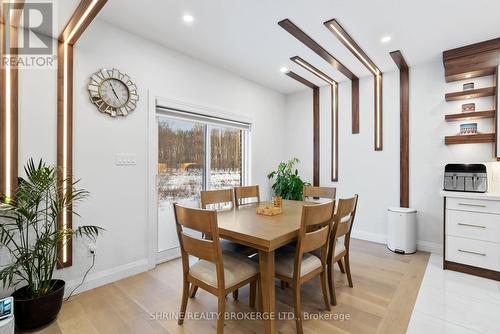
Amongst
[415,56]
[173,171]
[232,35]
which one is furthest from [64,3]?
[415,56]

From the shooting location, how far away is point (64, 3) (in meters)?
1.89

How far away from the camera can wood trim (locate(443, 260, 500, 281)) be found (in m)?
2.51

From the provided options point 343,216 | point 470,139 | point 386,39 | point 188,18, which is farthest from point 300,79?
Answer: point 343,216

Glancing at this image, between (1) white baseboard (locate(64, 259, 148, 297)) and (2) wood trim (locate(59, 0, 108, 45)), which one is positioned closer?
(2) wood trim (locate(59, 0, 108, 45))

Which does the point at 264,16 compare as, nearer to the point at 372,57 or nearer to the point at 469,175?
the point at 372,57

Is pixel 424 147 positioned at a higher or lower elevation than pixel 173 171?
higher

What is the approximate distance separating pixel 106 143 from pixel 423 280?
3.63 meters

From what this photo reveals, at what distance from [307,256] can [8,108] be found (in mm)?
2740

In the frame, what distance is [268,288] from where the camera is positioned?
1.58 m

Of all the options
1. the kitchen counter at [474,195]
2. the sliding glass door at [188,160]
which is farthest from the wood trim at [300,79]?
the kitchen counter at [474,195]

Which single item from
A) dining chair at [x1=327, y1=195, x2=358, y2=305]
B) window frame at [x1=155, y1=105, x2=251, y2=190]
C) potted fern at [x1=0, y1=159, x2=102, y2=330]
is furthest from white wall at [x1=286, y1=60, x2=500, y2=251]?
potted fern at [x1=0, y1=159, x2=102, y2=330]

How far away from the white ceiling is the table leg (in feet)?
7.12

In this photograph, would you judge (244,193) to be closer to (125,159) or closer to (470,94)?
(125,159)

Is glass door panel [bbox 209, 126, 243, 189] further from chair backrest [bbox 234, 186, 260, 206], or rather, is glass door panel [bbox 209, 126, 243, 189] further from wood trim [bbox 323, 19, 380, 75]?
wood trim [bbox 323, 19, 380, 75]
